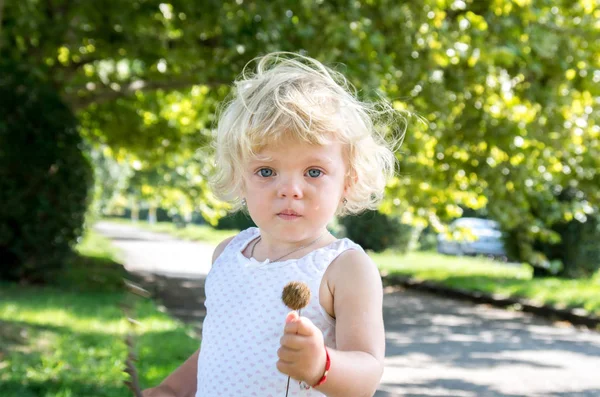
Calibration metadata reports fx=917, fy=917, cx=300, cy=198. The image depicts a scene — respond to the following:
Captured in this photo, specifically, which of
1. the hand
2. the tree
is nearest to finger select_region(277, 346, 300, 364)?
the hand

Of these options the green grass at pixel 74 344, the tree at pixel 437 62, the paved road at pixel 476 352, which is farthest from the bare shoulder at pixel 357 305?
the tree at pixel 437 62

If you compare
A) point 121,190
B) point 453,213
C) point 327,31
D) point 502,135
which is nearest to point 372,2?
point 327,31

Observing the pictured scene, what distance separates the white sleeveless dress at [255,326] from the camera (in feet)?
6.32

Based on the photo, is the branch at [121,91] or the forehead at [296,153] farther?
the branch at [121,91]

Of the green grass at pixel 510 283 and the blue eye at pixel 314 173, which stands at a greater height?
the blue eye at pixel 314 173

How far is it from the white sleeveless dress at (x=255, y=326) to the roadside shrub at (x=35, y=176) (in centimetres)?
1034

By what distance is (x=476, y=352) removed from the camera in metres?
8.80

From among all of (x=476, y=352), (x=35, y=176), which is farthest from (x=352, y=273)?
(x=35, y=176)

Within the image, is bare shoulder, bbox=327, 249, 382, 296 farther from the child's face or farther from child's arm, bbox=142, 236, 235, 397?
child's arm, bbox=142, 236, 235, 397

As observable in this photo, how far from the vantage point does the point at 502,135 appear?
35.0ft

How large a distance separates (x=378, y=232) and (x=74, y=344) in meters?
19.6

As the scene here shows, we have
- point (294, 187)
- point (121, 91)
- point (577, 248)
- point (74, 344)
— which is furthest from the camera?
point (577, 248)

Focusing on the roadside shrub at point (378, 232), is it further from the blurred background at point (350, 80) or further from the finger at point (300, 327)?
the finger at point (300, 327)

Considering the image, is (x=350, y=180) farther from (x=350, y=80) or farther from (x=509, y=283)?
(x=509, y=283)
